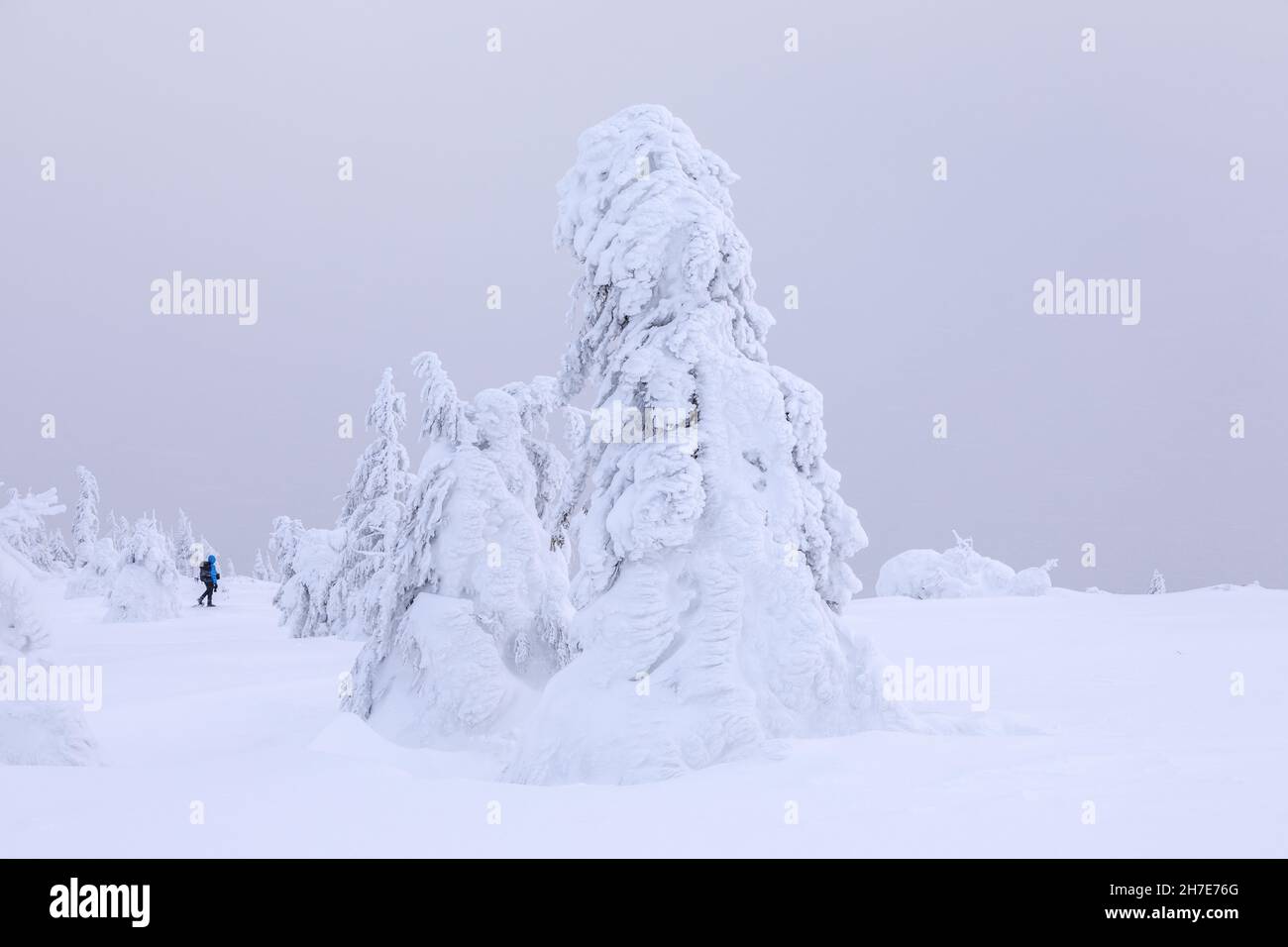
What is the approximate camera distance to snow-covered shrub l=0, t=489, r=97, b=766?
9305 mm

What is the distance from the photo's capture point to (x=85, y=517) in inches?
2591

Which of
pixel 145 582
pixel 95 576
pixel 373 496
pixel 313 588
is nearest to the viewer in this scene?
pixel 373 496

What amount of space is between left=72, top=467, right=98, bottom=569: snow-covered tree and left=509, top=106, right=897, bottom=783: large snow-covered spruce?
65805 millimetres

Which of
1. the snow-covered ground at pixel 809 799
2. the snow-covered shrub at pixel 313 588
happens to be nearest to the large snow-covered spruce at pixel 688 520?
the snow-covered ground at pixel 809 799

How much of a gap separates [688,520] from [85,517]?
70.3 meters

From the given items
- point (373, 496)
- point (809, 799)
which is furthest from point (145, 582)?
point (809, 799)

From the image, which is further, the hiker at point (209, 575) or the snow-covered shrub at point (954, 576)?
the hiker at point (209, 575)

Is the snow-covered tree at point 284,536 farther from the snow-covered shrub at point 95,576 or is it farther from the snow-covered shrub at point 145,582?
the snow-covered shrub at point 95,576

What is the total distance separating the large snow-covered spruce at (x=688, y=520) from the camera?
8477 millimetres

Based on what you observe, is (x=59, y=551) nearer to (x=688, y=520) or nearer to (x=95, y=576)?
(x=95, y=576)

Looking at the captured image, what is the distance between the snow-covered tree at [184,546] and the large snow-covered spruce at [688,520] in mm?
64470

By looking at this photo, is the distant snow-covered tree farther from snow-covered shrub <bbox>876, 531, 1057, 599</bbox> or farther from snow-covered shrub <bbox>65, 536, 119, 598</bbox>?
snow-covered shrub <bbox>876, 531, 1057, 599</bbox>
